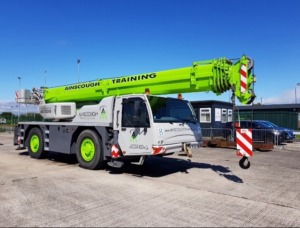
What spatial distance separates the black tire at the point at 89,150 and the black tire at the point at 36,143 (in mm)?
2580

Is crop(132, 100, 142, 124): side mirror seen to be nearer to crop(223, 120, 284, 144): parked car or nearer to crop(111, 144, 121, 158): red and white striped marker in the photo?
crop(111, 144, 121, 158): red and white striped marker

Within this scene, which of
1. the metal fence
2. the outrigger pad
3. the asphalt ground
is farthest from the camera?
the metal fence

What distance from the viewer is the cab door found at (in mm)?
8492

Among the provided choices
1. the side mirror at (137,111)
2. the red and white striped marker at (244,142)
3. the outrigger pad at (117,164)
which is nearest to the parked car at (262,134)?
the red and white striped marker at (244,142)

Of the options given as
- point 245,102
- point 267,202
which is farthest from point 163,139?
point 267,202

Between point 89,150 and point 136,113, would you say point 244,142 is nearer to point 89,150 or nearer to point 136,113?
point 136,113

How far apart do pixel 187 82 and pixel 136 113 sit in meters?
1.81

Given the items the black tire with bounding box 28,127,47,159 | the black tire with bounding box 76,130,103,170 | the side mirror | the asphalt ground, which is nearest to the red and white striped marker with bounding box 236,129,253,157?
the asphalt ground

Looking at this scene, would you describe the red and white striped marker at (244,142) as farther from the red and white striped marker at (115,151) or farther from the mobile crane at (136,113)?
the red and white striped marker at (115,151)

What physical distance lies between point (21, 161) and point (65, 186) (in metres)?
5.09

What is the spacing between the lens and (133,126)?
885 centimetres

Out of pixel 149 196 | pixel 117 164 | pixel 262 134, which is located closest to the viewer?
pixel 149 196

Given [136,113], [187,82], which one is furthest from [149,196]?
[187,82]

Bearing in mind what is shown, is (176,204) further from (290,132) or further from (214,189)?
(290,132)
